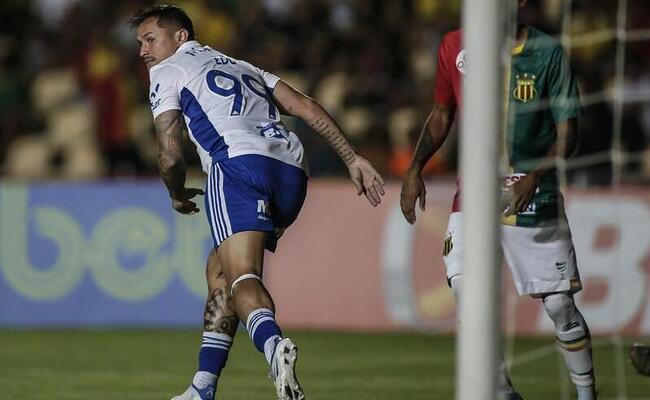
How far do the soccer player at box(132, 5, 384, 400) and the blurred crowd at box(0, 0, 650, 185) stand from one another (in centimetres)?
727

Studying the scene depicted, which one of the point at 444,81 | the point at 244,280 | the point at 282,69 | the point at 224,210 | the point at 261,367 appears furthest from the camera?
the point at 282,69

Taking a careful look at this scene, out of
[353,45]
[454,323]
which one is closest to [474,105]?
[454,323]

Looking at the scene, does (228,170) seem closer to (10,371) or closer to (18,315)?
(10,371)

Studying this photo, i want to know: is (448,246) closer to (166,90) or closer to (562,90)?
(562,90)

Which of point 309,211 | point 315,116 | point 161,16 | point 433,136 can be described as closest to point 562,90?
point 433,136

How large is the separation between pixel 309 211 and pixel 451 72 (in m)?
6.35

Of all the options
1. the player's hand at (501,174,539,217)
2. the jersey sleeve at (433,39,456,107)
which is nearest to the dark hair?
the jersey sleeve at (433,39,456,107)

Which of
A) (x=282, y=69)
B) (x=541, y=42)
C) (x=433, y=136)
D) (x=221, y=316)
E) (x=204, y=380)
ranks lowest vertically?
(x=204, y=380)

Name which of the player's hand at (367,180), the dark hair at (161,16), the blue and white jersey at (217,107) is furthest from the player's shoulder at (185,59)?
the player's hand at (367,180)

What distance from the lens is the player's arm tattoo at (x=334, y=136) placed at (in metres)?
6.69

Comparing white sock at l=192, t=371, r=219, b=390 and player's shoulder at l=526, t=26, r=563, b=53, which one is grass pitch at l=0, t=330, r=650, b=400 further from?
player's shoulder at l=526, t=26, r=563, b=53

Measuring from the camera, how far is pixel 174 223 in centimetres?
1353

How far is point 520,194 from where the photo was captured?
6.96 meters

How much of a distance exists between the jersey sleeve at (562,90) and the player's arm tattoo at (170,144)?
5.89 feet
